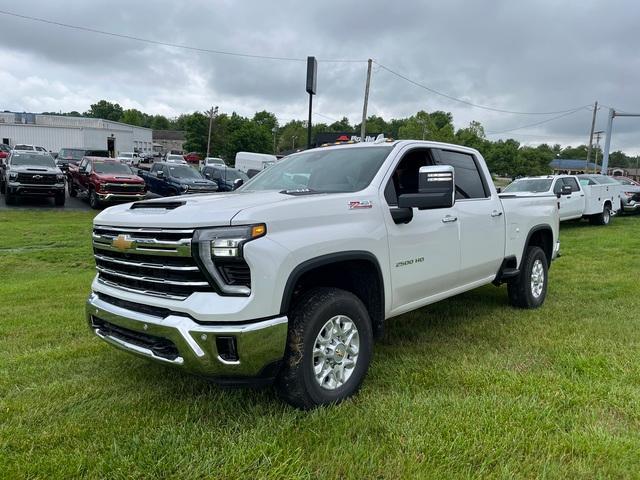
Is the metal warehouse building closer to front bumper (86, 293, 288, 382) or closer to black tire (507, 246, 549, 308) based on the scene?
black tire (507, 246, 549, 308)

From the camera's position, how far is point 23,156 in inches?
699

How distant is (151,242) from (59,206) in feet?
53.5

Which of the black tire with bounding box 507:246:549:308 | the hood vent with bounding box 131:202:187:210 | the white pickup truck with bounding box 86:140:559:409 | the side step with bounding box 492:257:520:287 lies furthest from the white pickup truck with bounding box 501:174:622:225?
the hood vent with bounding box 131:202:187:210

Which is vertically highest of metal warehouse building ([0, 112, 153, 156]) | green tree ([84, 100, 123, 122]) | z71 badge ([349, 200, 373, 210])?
green tree ([84, 100, 123, 122])

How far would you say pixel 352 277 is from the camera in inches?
149

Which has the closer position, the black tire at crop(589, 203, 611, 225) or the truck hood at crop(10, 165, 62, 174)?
the black tire at crop(589, 203, 611, 225)

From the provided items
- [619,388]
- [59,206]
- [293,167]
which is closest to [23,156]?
[59,206]

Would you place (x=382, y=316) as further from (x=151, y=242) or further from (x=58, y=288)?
(x=58, y=288)

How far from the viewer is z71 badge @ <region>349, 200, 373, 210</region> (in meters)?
3.57

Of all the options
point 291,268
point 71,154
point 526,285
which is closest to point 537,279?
point 526,285

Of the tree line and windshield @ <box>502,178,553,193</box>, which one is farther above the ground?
the tree line

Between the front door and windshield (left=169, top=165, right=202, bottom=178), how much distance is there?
15.8 m

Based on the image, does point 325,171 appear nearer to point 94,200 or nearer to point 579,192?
point 579,192

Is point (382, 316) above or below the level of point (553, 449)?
above
